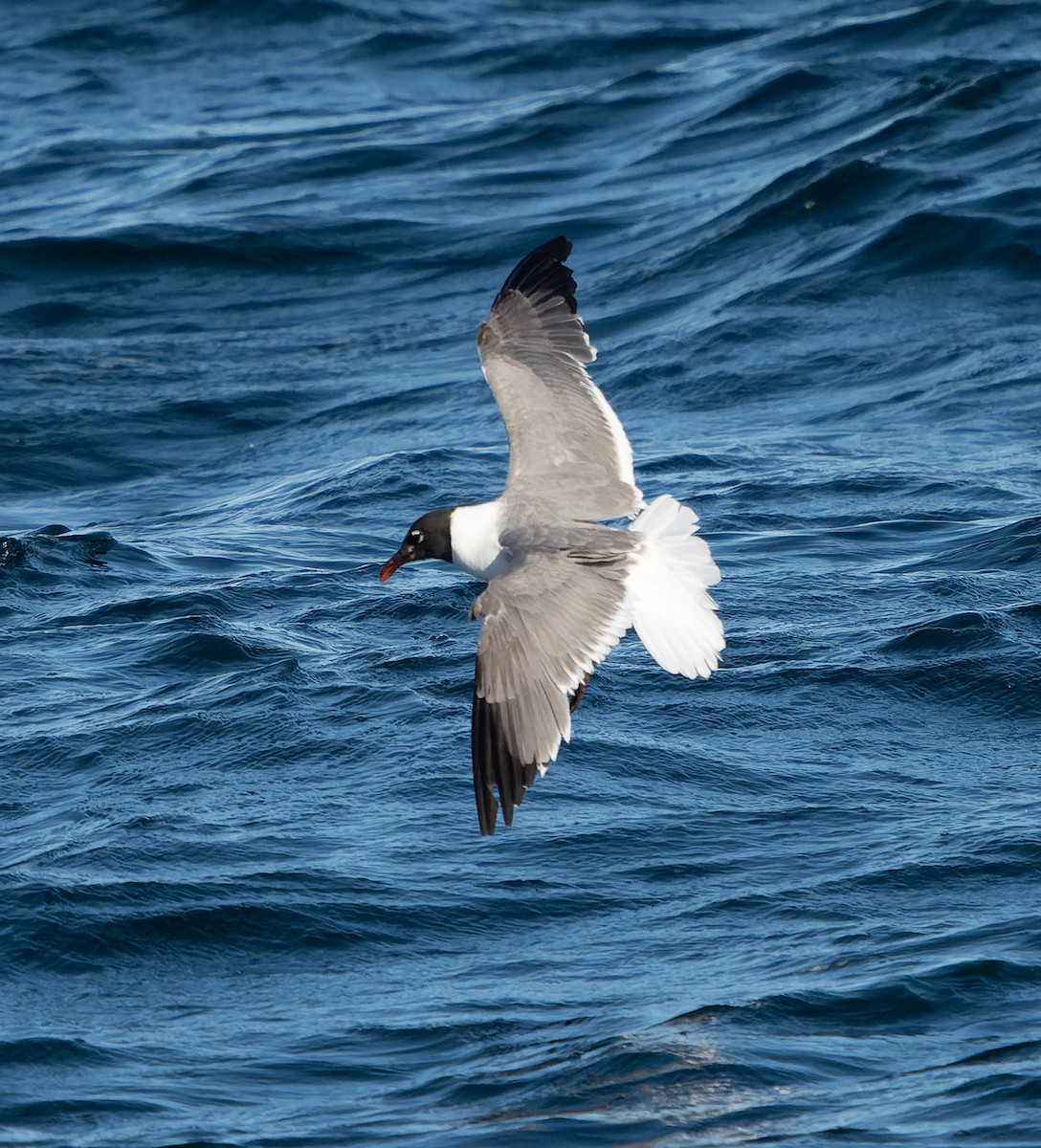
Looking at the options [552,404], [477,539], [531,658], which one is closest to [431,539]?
[477,539]

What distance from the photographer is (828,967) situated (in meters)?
4.94

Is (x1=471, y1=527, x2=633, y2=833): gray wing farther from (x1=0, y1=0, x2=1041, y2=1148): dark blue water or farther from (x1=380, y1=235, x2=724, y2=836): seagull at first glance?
(x1=0, y1=0, x2=1041, y2=1148): dark blue water

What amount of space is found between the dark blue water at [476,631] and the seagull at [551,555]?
571mm

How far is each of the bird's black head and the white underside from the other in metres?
0.43

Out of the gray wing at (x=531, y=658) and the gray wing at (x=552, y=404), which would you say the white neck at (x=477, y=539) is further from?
the gray wing at (x=531, y=658)

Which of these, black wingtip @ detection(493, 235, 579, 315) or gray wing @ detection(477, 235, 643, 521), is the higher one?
black wingtip @ detection(493, 235, 579, 315)

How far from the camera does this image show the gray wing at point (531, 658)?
17.6 feet

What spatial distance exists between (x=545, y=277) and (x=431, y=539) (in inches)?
45.4

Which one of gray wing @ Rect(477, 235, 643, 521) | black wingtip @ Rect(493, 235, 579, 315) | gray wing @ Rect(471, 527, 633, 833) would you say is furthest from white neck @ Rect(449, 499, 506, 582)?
black wingtip @ Rect(493, 235, 579, 315)

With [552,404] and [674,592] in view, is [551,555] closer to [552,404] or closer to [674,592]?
[674,592]

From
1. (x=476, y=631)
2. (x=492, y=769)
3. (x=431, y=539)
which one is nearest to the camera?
(x=492, y=769)

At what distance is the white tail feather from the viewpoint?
5.49 meters

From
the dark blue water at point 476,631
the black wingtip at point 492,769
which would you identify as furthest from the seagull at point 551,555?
the dark blue water at point 476,631

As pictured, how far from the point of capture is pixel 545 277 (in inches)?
270
